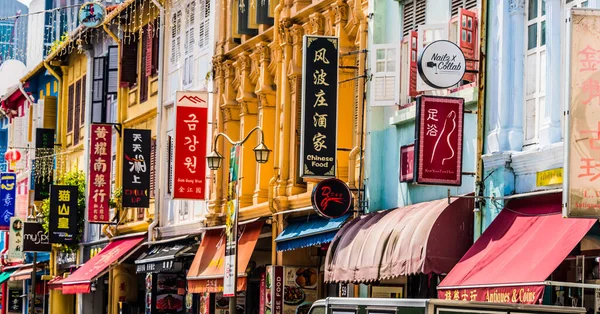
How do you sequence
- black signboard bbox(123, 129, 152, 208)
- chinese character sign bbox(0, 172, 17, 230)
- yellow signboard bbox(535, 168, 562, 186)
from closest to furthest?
yellow signboard bbox(535, 168, 562, 186) < black signboard bbox(123, 129, 152, 208) < chinese character sign bbox(0, 172, 17, 230)

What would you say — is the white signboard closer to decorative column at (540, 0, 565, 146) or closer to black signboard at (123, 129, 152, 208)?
decorative column at (540, 0, 565, 146)

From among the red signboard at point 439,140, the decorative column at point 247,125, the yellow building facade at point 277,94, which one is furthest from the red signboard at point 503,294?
the decorative column at point 247,125

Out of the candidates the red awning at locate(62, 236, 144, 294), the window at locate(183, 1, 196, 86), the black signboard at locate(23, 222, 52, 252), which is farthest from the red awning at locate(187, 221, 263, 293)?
the black signboard at locate(23, 222, 52, 252)

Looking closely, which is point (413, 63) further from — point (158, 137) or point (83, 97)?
point (83, 97)

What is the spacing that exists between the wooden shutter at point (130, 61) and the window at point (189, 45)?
14.7 ft

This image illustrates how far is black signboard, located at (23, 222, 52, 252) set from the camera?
46156 millimetres

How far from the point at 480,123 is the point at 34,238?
28.7m

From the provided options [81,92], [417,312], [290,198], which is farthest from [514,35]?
[81,92]

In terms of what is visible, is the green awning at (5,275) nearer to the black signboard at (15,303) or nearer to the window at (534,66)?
the black signboard at (15,303)

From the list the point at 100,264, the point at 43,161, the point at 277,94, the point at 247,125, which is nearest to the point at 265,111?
the point at 277,94

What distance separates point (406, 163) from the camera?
22.8m

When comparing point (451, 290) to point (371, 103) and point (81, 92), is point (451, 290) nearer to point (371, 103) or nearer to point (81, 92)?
point (371, 103)

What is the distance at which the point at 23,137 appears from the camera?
5491 centimetres

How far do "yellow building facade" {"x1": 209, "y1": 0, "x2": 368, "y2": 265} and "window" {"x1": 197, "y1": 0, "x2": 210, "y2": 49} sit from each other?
3.83 ft
